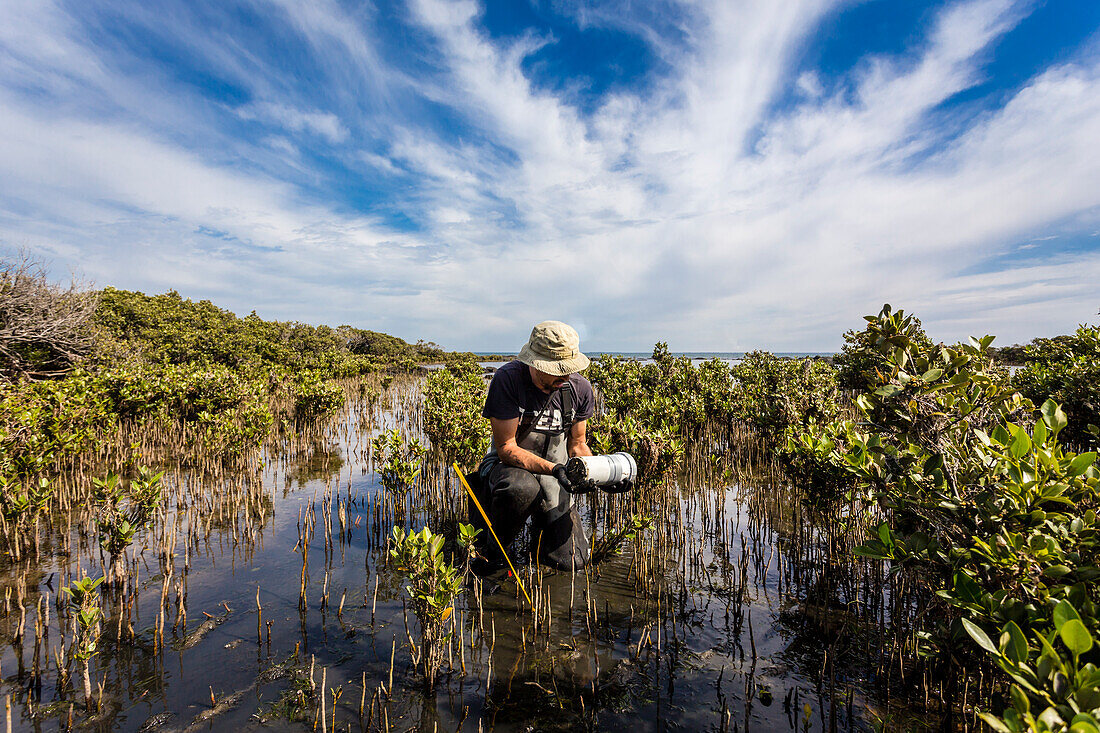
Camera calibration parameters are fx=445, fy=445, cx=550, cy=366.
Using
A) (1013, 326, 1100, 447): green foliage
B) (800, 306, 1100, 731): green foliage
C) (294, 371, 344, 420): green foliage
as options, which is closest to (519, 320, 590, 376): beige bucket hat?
(800, 306, 1100, 731): green foliage

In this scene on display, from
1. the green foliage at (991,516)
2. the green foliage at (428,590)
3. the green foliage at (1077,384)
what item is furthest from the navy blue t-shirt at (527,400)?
the green foliage at (1077,384)

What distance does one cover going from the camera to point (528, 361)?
4.28 metres

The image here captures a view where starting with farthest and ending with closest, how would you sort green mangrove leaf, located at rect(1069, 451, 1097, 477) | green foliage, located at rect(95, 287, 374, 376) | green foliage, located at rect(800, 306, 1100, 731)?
1. green foliage, located at rect(95, 287, 374, 376)
2. green mangrove leaf, located at rect(1069, 451, 1097, 477)
3. green foliage, located at rect(800, 306, 1100, 731)

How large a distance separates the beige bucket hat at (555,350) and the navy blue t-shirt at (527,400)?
23 cm

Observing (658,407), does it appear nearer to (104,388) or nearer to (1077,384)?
(1077,384)

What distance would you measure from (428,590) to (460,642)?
0.45 m

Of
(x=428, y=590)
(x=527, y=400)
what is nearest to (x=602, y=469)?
(x=527, y=400)

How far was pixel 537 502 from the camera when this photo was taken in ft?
14.7

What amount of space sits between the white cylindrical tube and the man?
135 mm

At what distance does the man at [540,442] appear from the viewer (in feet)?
14.0

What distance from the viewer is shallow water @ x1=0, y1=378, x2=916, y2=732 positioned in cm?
284

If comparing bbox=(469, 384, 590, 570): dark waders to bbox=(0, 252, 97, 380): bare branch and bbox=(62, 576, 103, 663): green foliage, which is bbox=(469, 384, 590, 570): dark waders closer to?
bbox=(62, 576, 103, 663): green foliage

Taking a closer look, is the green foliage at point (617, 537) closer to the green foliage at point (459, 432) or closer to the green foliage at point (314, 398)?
the green foliage at point (459, 432)

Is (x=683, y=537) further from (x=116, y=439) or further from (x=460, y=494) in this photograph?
(x=116, y=439)
